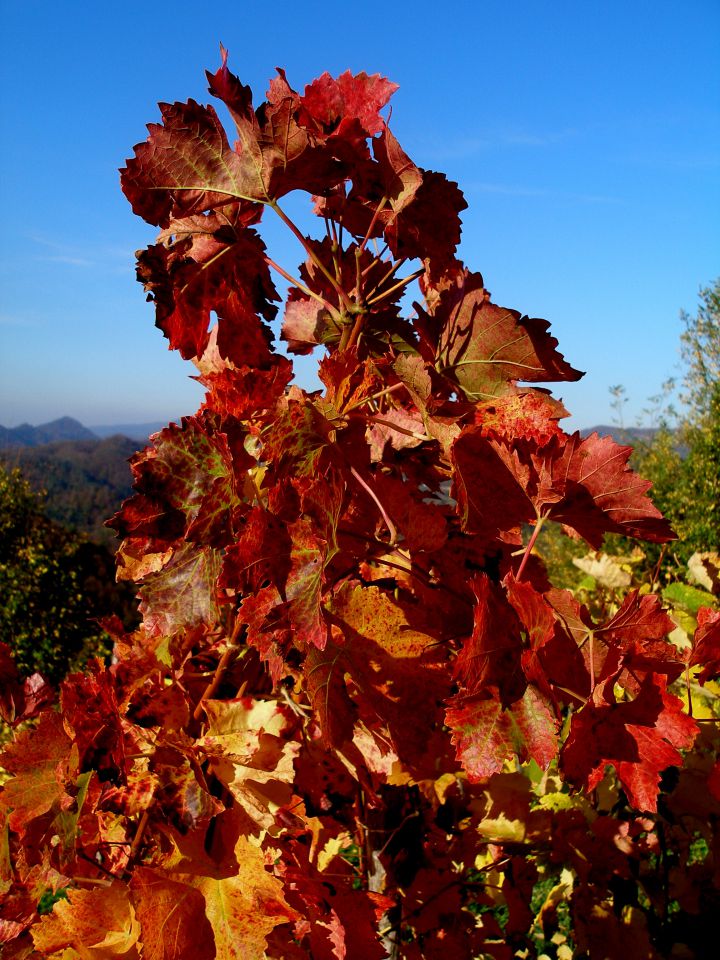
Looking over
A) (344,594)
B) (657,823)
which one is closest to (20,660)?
(657,823)

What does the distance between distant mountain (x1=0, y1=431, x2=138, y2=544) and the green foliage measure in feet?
45.9

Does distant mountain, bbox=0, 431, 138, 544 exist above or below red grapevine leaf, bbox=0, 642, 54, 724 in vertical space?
below

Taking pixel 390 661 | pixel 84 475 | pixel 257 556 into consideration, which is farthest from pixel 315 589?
pixel 84 475

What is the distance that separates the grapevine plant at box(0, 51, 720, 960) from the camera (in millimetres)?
766

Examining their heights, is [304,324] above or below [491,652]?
above

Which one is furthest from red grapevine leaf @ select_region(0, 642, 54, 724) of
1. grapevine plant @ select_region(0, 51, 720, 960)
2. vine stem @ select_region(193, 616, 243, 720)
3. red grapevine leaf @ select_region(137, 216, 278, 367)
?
red grapevine leaf @ select_region(137, 216, 278, 367)

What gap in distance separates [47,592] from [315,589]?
700 cm

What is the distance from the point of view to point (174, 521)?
91 cm

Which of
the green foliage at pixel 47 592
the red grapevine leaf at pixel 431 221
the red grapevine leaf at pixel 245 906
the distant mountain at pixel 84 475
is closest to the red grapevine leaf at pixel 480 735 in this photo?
the red grapevine leaf at pixel 245 906

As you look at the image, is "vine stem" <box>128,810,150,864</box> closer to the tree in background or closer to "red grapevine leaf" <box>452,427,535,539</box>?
"red grapevine leaf" <box>452,427,535,539</box>

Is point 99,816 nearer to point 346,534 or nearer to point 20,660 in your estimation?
point 346,534

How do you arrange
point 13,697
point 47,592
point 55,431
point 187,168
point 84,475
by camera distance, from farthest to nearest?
point 55,431 < point 84,475 < point 47,592 < point 13,697 < point 187,168

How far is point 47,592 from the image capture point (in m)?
6.92

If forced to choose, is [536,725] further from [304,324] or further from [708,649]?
[304,324]
